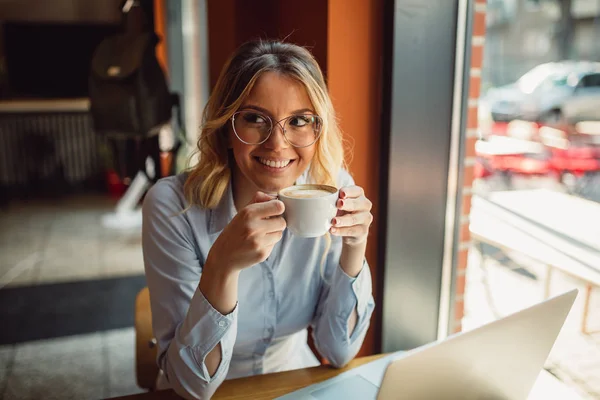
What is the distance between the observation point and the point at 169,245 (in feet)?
3.94

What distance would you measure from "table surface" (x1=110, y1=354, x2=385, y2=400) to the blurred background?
46 cm

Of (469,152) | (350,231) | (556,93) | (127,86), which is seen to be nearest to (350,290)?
(350,231)

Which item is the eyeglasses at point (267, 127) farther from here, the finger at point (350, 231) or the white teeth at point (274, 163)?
the finger at point (350, 231)

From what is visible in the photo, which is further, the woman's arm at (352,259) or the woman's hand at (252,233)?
the woman's arm at (352,259)

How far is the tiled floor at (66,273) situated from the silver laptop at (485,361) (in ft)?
6.53

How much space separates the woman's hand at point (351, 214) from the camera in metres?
1.00

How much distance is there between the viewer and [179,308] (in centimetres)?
117

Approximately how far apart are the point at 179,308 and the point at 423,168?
0.77 meters

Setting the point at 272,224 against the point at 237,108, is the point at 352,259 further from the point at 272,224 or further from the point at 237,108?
the point at 237,108

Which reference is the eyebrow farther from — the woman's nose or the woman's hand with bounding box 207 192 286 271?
the woman's hand with bounding box 207 192 286 271

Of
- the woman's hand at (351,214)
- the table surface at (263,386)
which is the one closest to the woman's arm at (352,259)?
the woman's hand at (351,214)

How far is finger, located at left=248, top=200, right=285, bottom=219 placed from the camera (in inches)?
37.0

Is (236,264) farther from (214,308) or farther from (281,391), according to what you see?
(281,391)

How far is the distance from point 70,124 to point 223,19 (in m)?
4.36
